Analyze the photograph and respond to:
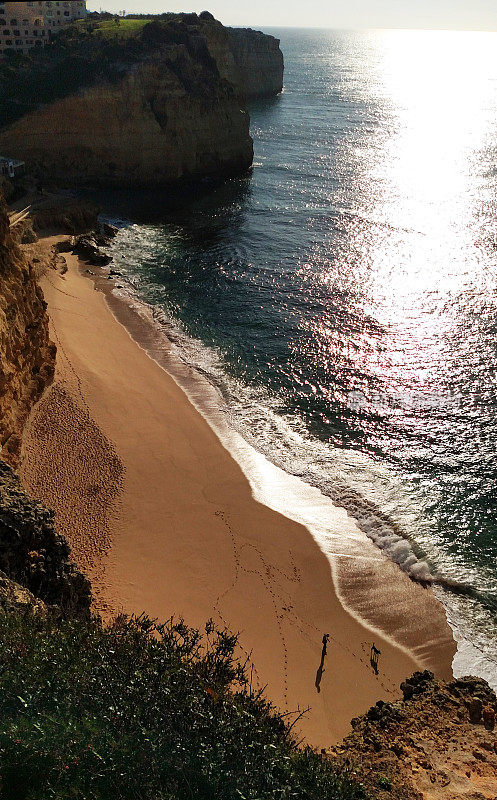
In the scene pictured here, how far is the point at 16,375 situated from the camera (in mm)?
21750

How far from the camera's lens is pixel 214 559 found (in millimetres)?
19453

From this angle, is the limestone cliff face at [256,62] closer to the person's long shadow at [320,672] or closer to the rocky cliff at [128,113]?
the rocky cliff at [128,113]

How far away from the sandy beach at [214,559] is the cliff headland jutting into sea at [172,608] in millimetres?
68

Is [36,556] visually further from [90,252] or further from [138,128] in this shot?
[138,128]

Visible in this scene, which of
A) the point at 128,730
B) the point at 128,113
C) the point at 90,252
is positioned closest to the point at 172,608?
the point at 128,730

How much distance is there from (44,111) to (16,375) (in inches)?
1638

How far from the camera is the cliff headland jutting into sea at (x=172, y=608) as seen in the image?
9.76m

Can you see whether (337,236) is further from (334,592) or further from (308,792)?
(308,792)

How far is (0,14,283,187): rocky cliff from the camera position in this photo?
5375 cm

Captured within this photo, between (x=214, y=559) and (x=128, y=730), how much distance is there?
9.65m

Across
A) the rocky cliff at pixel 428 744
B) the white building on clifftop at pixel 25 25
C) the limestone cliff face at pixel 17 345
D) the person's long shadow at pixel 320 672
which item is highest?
the white building on clifftop at pixel 25 25

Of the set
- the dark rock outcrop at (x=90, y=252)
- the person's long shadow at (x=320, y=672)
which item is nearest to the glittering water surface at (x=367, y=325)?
the dark rock outcrop at (x=90, y=252)

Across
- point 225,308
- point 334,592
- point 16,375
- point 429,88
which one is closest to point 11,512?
point 16,375

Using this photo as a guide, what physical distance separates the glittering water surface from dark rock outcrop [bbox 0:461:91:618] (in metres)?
11.6
